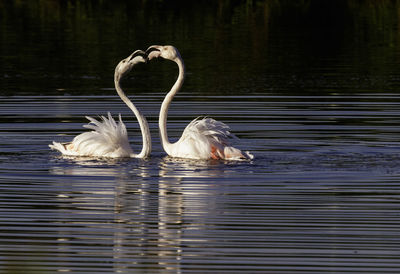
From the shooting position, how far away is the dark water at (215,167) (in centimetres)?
918

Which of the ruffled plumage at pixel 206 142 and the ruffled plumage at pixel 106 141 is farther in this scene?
the ruffled plumage at pixel 106 141

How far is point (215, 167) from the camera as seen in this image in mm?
13523

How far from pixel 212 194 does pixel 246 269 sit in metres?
3.09

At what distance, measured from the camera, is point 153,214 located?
A: 10719 mm

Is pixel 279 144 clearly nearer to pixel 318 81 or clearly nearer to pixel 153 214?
pixel 153 214

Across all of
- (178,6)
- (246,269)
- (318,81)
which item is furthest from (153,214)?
(178,6)

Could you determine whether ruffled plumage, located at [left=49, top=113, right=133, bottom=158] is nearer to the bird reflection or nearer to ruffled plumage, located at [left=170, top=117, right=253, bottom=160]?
the bird reflection

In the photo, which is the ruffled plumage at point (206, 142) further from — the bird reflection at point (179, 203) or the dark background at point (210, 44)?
the dark background at point (210, 44)

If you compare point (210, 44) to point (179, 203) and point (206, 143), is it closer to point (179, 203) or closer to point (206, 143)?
point (206, 143)

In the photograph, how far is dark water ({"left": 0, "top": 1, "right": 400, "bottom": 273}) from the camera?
918cm

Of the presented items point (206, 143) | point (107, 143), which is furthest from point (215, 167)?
point (107, 143)

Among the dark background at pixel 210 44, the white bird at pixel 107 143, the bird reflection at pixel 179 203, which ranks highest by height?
the dark background at pixel 210 44

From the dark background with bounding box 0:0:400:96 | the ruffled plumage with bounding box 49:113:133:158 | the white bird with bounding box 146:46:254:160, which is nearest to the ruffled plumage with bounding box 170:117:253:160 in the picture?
the white bird with bounding box 146:46:254:160

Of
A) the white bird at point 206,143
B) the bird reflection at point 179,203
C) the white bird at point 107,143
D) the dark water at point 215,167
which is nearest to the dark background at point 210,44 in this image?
the dark water at point 215,167
